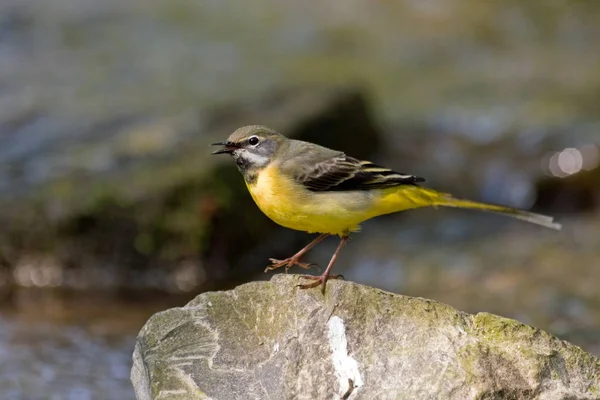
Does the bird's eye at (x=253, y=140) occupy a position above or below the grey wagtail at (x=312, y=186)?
above

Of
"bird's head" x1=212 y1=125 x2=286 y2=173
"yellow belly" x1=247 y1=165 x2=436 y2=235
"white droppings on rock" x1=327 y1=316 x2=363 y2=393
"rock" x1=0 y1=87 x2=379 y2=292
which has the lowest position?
"rock" x1=0 y1=87 x2=379 y2=292

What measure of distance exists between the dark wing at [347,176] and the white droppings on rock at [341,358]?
1.29 meters

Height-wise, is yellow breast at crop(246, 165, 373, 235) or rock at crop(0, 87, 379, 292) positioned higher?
yellow breast at crop(246, 165, 373, 235)

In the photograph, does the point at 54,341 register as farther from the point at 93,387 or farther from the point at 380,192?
the point at 380,192

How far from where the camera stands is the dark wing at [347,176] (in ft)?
20.7

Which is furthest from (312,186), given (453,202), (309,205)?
(453,202)

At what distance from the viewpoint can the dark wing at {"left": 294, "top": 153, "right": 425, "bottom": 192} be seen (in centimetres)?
632

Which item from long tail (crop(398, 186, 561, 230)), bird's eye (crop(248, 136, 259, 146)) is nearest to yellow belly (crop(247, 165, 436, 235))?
bird's eye (crop(248, 136, 259, 146))

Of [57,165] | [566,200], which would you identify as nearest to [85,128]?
[57,165]

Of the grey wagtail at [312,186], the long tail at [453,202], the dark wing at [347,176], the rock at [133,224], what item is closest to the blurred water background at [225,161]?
the rock at [133,224]

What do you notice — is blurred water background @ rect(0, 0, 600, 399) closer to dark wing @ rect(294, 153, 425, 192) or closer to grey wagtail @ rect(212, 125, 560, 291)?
grey wagtail @ rect(212, 125, 560, 291)

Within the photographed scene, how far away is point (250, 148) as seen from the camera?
6.34 m

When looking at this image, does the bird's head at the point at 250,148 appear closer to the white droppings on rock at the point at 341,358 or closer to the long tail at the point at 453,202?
the long tail at the point at 453,202

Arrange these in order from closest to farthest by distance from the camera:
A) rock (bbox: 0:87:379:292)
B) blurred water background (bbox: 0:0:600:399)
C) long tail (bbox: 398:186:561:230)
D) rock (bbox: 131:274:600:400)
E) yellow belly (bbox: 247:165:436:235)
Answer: rock (bbox: 131:274:600:400) → yellow belly (bbox: 247:165:436:235) → long tail (bbox: 398:186:561:230) → blurred water background (bbox: 0:0:600:399) → rock (bbox: 0:87:379:292)
